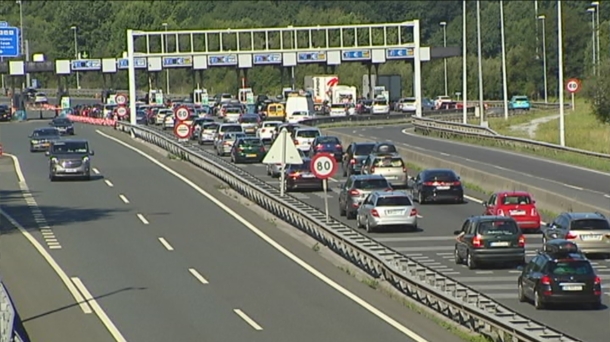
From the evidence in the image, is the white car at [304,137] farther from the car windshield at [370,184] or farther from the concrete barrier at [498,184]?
the car windshield at [370,184]

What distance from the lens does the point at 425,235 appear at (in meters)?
43.1

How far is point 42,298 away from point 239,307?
451 centimetres

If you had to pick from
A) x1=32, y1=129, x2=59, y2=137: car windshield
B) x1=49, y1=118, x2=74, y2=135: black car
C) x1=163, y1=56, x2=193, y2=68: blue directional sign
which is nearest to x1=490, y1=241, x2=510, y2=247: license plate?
x1=32, y1=129, x2=59, y2=137: car windshield

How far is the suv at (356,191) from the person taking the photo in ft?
156

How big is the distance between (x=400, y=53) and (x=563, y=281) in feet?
254

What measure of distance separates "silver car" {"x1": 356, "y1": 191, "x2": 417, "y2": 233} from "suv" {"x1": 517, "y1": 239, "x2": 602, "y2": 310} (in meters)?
13.0

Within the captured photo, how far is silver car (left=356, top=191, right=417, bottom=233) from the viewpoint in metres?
43.3

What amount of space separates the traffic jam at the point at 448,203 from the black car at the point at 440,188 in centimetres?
4

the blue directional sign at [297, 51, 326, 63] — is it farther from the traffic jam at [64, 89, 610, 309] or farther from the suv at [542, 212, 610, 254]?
the suv at [542, 212, 610, 254]

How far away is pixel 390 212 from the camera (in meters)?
43.3

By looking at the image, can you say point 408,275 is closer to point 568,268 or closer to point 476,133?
point 568,268

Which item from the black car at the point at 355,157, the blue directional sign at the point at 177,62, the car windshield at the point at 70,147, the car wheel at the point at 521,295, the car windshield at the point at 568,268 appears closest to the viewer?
the car windshield at the point at 568,268

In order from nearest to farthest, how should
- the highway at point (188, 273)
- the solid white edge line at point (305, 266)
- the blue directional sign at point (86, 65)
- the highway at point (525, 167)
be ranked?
the highway at point (188, 273)
the solid white edge line at point (305, 266)
the highway at point (525, 167)
the blue directional sign at point (86, 65)

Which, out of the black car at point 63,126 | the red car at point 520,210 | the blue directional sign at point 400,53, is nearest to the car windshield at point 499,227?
the red car at point 520,210
